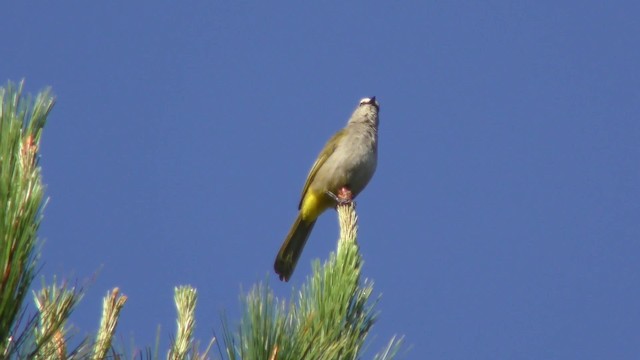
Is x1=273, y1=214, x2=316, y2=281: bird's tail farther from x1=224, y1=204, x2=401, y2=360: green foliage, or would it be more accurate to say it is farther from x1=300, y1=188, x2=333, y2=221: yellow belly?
x1=224, y1=204, x2=401, y2=360: green foliage

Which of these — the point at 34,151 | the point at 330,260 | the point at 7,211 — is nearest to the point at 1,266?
the point at 7,211

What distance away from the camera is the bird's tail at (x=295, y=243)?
8358mm

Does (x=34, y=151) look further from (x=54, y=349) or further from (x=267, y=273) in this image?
(x=267, y=273)

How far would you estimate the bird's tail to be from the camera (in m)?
8.36

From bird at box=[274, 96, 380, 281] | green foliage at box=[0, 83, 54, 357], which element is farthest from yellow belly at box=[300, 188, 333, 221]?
green foliage at box=[0, 83, 54, 357]

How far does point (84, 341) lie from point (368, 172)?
22.7 feet

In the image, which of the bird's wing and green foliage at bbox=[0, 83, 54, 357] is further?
the bird's wing

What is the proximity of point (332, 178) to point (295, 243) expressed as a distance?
76 cm

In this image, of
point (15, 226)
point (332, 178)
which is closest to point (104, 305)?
point (15, 226)

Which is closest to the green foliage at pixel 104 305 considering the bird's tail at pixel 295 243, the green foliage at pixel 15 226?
the green foliage at pixel 15 226

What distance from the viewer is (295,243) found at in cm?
891

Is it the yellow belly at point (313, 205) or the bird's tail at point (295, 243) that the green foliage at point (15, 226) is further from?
the yellow belly at point (313, 205)

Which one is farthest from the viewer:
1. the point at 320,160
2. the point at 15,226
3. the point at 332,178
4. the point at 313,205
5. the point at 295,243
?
the point at 320,160

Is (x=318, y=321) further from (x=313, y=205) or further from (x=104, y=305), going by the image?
(x=313, y=205)
